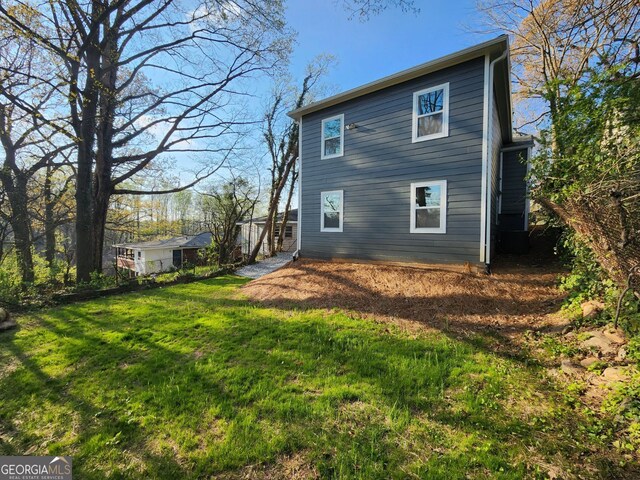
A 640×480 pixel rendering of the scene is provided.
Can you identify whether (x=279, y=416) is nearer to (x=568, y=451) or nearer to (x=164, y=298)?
(x=568, y=451)

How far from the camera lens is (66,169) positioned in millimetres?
13531

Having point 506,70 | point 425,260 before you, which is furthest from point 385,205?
point 506,70

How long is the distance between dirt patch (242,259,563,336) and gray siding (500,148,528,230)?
2838 mm

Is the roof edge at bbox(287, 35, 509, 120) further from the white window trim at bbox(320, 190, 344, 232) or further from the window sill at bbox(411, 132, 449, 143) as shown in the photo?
the white window trim at bbox(320, 190, 344, 232)

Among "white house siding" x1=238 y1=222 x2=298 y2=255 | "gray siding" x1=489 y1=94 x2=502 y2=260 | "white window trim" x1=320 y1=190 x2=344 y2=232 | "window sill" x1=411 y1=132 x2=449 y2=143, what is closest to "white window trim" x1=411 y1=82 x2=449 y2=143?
"window sill" x1=411 y1=132 x2=449 y2=143

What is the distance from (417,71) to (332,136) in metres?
3.16

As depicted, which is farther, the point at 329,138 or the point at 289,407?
the point at 329,138

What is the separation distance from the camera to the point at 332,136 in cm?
902

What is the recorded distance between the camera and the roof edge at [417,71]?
590cm

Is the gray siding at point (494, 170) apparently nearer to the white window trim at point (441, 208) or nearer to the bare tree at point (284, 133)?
the white window trim at point (441, 208)

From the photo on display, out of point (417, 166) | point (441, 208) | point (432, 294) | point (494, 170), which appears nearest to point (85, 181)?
point (417, 166)

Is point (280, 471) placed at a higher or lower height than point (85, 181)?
lower

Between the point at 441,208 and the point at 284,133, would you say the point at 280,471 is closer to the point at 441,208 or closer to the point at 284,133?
the point at 441,208

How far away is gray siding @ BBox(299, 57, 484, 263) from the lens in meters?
6.38
